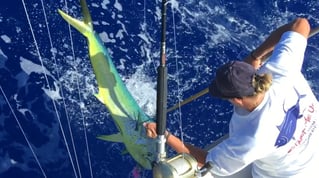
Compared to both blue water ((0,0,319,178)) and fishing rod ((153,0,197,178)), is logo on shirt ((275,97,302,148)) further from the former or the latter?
blue water ((0,0,319,178))

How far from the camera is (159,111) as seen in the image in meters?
2.62

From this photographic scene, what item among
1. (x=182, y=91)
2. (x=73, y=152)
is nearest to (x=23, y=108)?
(x=73, y=152)

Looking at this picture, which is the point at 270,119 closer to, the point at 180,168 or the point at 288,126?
the point at 288,126

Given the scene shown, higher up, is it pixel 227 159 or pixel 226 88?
pixel 226 88

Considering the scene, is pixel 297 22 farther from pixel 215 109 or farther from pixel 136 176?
pixel 215 109

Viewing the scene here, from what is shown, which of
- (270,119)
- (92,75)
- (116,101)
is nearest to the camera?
(270,119)

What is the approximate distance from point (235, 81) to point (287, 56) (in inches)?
19.6

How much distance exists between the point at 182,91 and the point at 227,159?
2307 mm

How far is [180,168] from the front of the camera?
2582mm

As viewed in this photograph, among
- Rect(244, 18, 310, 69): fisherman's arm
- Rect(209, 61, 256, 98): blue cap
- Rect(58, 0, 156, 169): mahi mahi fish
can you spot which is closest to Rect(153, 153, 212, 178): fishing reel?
Rect(209, 61, 256, 98): blue cap

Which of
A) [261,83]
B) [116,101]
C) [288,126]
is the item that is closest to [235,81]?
[261,83]

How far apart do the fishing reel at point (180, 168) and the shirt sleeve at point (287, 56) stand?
1.73 feet

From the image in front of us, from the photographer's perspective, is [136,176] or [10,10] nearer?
[136,176]

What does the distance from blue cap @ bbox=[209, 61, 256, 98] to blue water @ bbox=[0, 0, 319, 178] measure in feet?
7.25
